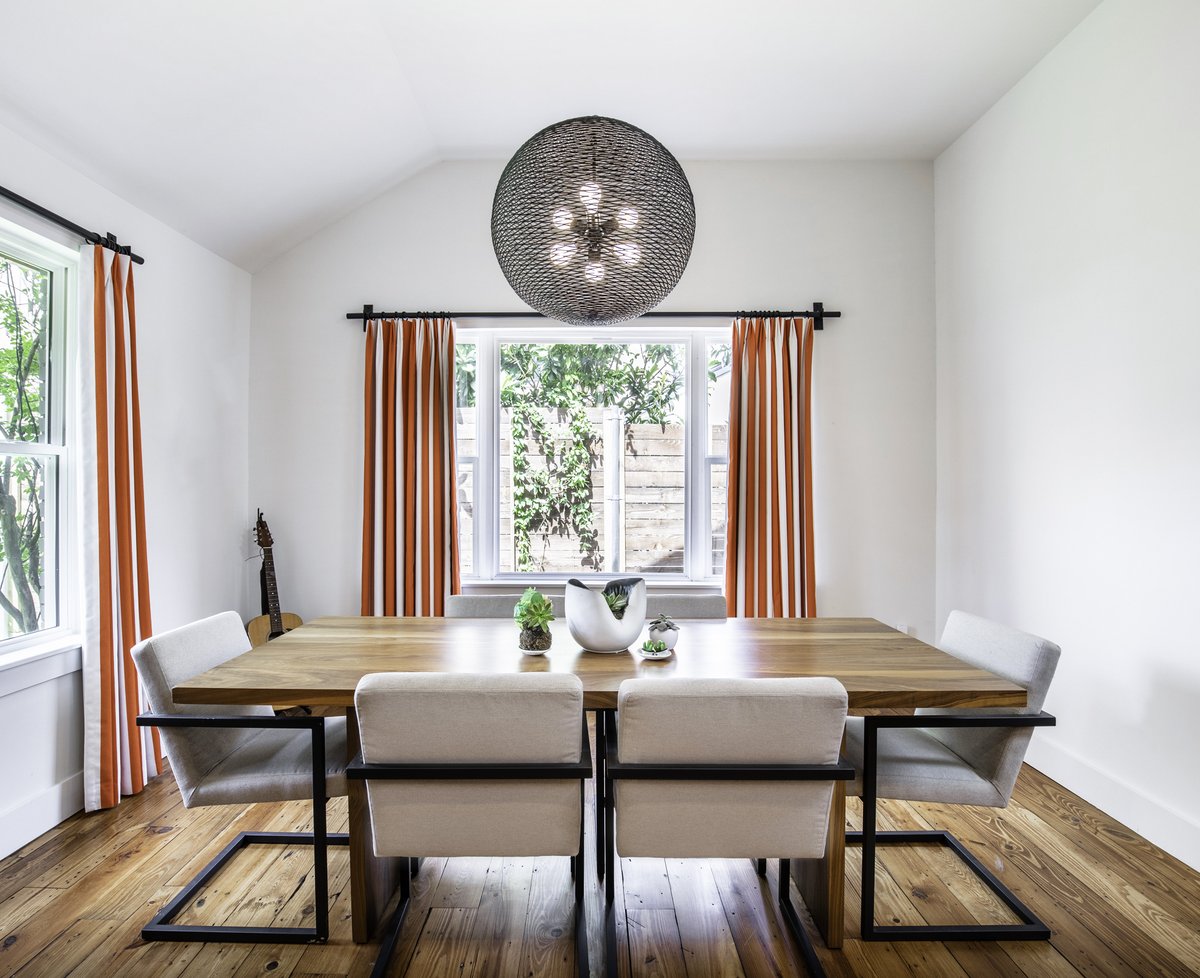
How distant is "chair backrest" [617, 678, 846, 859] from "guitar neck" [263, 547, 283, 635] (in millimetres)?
2475

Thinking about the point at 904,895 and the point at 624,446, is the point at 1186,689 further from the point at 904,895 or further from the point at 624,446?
the point at 624,446

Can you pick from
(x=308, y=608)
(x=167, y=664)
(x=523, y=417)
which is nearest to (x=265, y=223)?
(x=523, y=417)

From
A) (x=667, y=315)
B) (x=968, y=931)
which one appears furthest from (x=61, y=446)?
(x=968, y=931)

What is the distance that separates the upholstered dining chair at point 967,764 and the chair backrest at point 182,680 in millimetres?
1694

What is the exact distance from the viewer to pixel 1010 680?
5.91 feet

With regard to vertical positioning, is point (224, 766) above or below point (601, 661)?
below

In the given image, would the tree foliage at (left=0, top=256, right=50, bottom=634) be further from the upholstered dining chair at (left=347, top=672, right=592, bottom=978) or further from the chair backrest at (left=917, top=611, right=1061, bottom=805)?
the chair backrest at (left=917, top=611, right=1061, bottom=805)

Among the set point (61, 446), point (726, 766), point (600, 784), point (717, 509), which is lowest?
point (600, 784)

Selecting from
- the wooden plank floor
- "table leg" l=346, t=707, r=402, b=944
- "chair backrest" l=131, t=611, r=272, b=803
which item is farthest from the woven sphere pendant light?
the wooden plank floor

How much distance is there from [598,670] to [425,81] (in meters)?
2.61

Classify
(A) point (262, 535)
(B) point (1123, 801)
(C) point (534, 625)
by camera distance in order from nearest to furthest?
(C) point (534, 625) < (B) point (1123, 801) < (A) point (262, 535)

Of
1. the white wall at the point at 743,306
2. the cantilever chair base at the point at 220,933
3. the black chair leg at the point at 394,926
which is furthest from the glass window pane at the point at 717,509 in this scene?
the cantilever chair base at the point at 220,933

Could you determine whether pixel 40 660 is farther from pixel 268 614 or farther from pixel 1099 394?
pixel 1099 394

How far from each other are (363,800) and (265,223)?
2804 mm
